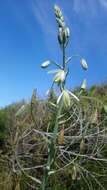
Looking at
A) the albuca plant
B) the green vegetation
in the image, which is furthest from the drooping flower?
the green vegetation

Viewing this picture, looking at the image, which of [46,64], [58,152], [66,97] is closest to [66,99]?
[66,97]

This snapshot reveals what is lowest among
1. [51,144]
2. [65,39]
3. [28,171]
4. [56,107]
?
[51,144]

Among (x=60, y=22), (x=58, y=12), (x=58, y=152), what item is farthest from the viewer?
(x=58, y=152)

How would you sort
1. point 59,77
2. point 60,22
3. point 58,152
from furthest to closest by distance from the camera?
point 58,152, point 60,22, point 59,77

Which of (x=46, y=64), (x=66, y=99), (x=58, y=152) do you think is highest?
(x=58, y=152)

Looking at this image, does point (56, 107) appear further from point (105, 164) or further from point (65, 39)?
point (105, 164)

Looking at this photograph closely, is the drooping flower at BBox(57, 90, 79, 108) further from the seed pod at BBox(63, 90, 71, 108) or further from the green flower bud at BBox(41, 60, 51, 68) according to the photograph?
the green flower bud at BBox(41, 60, 51, 68)

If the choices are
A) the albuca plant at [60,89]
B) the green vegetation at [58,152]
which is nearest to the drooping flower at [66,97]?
the albuca plant at [60,89]

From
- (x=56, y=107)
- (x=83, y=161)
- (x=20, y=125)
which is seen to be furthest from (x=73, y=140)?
(x=56, y=107)

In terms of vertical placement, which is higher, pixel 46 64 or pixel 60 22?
pixel 60 22

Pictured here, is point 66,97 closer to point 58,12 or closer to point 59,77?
point 59,77

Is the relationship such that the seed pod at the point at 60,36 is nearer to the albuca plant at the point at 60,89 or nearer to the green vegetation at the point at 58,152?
the albuca plant at the point at 60,89
